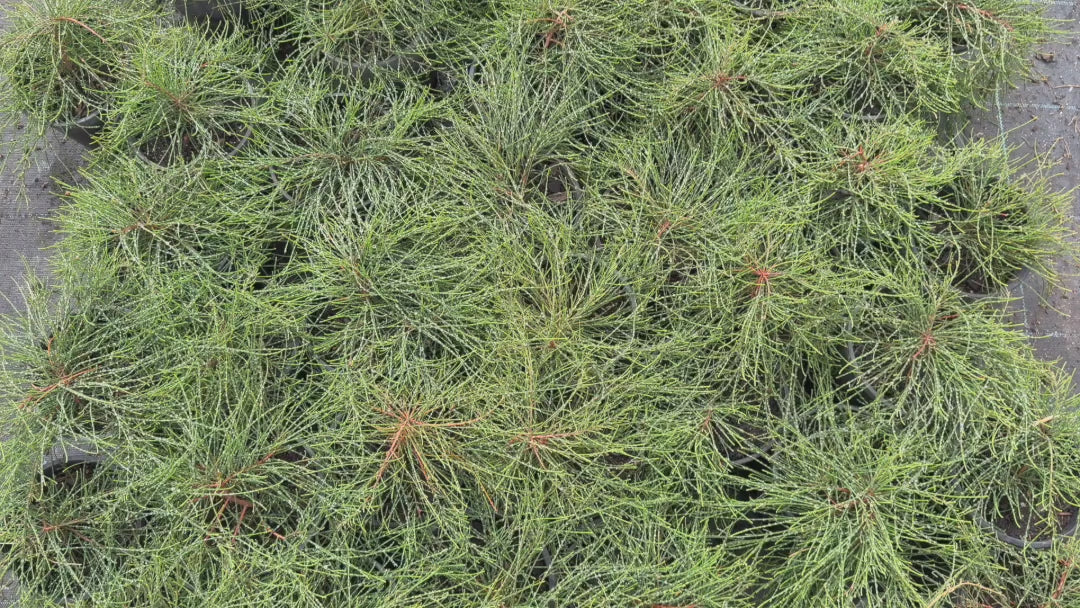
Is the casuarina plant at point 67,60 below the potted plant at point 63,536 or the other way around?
the other way around

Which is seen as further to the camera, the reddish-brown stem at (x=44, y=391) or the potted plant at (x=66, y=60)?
the potted plant at (x=66, y=60)

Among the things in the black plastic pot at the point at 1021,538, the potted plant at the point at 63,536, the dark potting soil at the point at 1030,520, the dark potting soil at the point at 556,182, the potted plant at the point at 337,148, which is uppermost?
the potted plant at the point at 337,148

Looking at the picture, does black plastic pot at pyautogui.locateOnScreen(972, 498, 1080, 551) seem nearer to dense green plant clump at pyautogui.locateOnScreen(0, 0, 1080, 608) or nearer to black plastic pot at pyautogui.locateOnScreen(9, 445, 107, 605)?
dense green plant clump at pyautogui.locateOnScreen(0, 0, 1080, 608)

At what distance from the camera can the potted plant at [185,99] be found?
1.25m

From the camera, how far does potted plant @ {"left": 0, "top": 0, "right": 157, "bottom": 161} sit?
1.26m

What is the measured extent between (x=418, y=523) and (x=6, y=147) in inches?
47.5

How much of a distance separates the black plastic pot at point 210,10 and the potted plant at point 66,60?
73mm

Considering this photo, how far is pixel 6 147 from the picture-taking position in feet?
4.90

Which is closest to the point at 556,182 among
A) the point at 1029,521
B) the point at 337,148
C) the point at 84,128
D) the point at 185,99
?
the point at 337,148

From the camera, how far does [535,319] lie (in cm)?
119

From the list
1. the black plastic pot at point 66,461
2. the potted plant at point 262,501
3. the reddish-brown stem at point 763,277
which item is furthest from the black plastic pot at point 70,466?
the reddish-brown stem at point 763,277

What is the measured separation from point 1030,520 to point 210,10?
177 cm

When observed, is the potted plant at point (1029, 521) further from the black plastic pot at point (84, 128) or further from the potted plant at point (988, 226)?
the black plastic pot at point (84, 128)

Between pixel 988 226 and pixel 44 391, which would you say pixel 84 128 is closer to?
pixel 44 391
